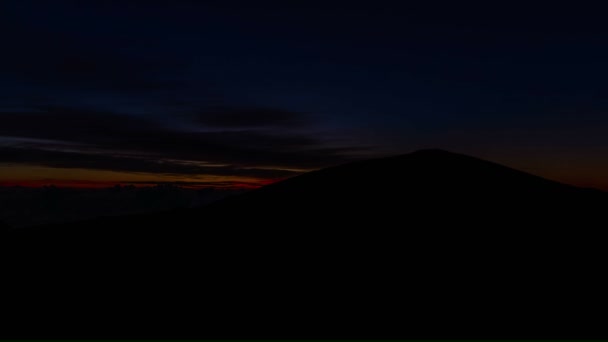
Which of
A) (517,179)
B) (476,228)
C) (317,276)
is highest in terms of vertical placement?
(517,179)

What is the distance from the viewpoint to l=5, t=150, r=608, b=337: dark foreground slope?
1315 inches

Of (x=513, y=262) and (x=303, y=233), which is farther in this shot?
(x=303, y=233)

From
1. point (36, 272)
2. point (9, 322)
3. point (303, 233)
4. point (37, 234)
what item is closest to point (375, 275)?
point (303, 233)

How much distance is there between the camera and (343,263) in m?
44.7

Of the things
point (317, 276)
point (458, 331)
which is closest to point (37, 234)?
point (317, 276)

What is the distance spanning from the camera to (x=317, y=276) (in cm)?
4181

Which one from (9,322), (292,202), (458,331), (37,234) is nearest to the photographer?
(458,331)

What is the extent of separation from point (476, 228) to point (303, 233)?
1839 centimetres

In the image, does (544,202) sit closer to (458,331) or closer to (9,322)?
(458,331)

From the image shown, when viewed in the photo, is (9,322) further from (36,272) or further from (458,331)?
(458,331)

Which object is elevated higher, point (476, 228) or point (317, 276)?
point (476, 228)

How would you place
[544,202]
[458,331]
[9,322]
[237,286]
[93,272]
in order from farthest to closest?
1. [544,202]
2. [93,272]
3. [237,286]
4. [9,322]
5. [458,331]

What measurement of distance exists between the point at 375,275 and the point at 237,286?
1122 centimetres

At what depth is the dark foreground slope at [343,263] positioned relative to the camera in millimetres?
33406
